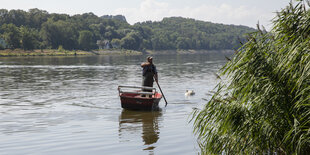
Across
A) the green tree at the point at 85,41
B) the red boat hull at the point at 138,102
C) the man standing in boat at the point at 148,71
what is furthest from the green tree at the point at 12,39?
the red boat hull at the point at 138,102

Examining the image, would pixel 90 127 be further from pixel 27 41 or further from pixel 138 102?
pixel 27 41

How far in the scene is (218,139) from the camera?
808 cm

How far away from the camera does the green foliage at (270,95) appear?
700 centimetres

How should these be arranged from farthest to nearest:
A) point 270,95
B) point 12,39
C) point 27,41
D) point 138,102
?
1. point 27,41
2. point 12,39
3. point 138,102
4. point 270,95

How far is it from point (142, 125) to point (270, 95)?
7.77 m

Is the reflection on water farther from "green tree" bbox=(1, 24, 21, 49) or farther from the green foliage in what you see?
"green tree" bbox=(1, 24, 21, 49)

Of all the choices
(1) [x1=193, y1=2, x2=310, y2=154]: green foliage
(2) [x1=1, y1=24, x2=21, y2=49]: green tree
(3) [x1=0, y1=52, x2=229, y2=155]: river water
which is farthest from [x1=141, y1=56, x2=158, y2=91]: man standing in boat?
(2) [x1=1, y1=24, x2=21, y2=49]: green tree

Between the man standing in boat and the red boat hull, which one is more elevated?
the man standing in boat

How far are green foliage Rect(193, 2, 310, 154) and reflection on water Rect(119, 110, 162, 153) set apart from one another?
12.3 ft

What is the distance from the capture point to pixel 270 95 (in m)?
7.37

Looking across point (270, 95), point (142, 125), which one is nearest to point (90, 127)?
point (142, 125)

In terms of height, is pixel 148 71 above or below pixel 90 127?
above

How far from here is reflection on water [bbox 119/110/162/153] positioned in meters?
12.2

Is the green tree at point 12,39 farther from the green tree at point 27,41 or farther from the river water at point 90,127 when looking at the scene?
the river water at point 90,127
